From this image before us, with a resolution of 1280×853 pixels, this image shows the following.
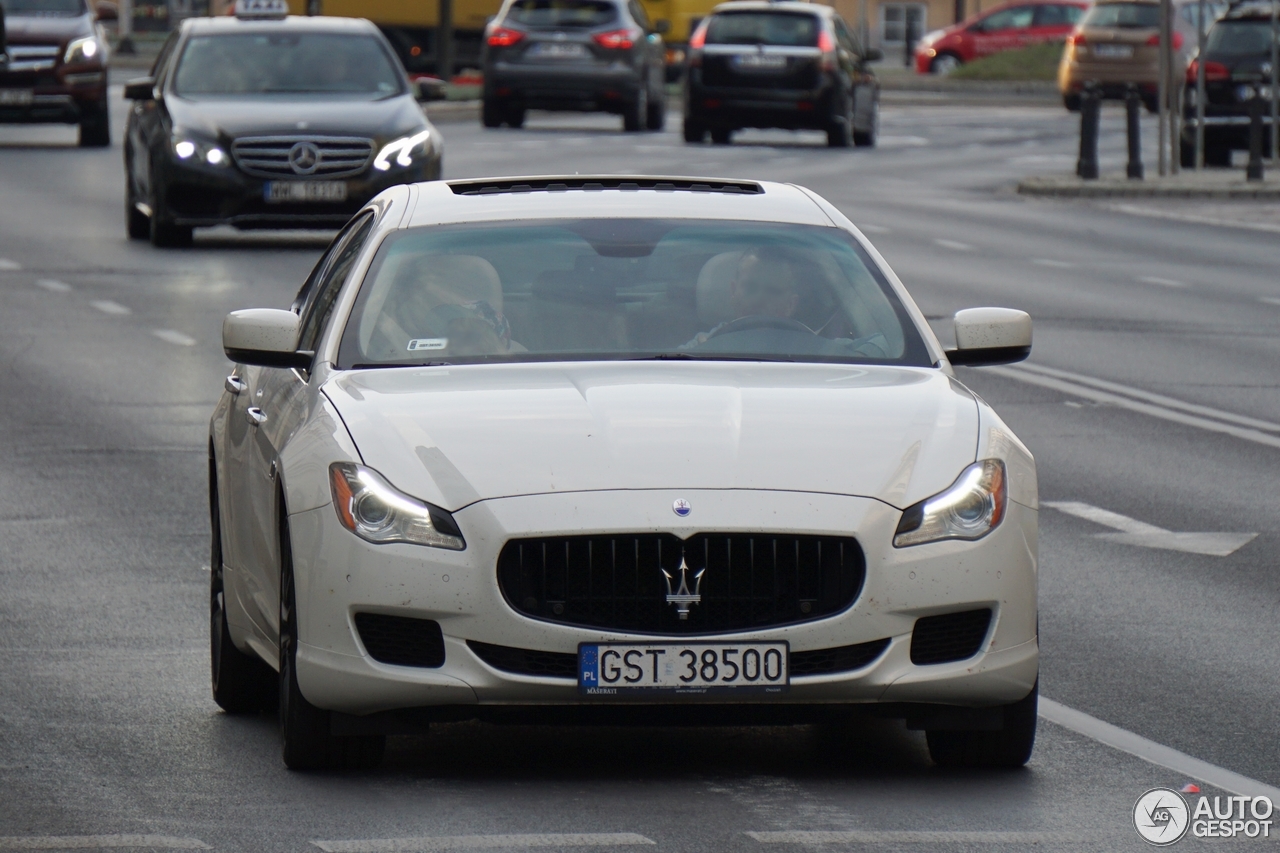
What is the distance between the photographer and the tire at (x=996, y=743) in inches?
260

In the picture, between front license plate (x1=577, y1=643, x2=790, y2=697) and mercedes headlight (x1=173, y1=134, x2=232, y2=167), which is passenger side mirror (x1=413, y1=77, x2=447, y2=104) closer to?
mercedes headlight (x1=173, y1=134, x2=232, y2=167)

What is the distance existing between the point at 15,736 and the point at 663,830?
1.85m

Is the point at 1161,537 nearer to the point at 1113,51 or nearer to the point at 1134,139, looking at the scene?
the point at 1134,139

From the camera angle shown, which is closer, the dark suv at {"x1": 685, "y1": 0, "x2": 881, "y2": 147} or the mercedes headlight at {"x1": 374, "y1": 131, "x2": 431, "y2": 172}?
the mercedes headlight at {"x1": 374, "y1": 131, "x2": 431, "y2": 172}

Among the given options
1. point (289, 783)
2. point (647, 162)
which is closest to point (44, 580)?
point (289, 783)

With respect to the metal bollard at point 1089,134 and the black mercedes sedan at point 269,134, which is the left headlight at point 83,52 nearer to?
the black mercedes sedan at point 269,134

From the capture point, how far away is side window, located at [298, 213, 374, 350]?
25.4 feet

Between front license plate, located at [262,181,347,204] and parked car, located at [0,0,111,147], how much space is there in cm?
1234

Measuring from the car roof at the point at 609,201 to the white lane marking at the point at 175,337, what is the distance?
8.66 metres

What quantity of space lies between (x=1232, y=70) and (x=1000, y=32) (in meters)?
33.1

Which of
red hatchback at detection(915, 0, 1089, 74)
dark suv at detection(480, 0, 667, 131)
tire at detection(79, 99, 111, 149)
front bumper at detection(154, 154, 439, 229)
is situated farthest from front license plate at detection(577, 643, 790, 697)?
red hatchback at detection(915, 0, 1089, 74)

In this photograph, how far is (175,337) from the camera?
17031mm

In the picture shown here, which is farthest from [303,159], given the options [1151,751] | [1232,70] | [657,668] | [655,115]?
[655,115]

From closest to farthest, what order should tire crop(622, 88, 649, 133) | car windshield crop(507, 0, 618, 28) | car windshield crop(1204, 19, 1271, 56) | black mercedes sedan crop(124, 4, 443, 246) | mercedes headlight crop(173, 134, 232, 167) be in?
mercedes headlight crop(173, 134, 232, 167) → black mercedes sedan crop(124, 4, 443, 246) → car windshield crop(1204, 19, 1271, 56) → car windshield crop(507, 0, 618, 28) → tire crop(622, 88, 649, 133)
